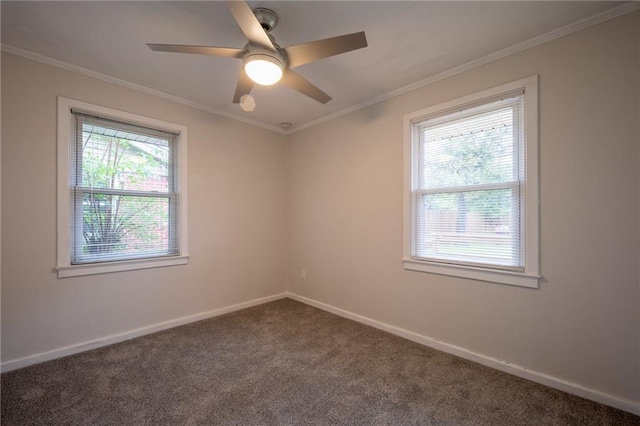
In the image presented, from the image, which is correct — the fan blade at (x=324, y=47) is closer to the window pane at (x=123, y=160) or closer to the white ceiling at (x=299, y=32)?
the white ceiling at (x=299, y=32)

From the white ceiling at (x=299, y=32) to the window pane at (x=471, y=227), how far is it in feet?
3.83

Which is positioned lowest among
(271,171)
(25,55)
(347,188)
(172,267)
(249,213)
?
(172,267)

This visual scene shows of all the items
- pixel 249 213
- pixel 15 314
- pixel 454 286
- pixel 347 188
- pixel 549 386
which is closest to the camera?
pixel 549 386

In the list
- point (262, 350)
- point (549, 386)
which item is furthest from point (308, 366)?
point (549, 386)

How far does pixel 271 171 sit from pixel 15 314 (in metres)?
2.85

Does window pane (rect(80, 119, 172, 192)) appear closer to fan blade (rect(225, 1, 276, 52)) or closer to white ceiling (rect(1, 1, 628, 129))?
white ceiling (rect(1, 1, 628, 129))

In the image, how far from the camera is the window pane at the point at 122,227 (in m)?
2.57

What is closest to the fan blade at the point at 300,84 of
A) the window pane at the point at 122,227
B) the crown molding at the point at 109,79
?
the crown molding at the point at 109,79

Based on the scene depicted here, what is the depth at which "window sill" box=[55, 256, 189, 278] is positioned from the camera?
242cm

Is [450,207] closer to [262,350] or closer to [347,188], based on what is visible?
[347,188]

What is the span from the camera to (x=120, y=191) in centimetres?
272

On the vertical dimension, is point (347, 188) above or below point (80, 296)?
above

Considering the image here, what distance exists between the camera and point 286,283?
4.18m

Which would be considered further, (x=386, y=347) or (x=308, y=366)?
(x=386, y=347)
